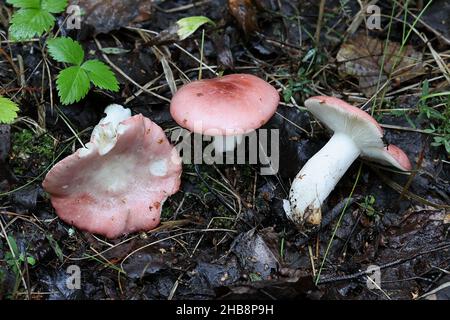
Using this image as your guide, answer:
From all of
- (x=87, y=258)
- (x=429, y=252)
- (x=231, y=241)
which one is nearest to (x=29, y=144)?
(x=87, y=258)

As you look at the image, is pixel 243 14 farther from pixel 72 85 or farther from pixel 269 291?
pixel 269 291

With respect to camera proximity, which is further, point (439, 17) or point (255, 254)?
point (439, 17)

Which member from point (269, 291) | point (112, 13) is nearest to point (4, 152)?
point (112, 13)

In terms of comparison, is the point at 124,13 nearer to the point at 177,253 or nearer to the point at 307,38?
the point at 307,38

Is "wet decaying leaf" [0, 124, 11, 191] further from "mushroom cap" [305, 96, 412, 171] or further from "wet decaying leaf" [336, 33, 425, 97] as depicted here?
"wet decaying leaf" [336, 33, 425, 97]

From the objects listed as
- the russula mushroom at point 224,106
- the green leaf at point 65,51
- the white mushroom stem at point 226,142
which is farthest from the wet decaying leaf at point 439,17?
the green leaf at point 65,51

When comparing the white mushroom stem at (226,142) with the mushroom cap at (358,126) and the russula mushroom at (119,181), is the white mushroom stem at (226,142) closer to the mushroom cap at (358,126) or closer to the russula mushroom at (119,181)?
the russula mushroom at (119,181)
